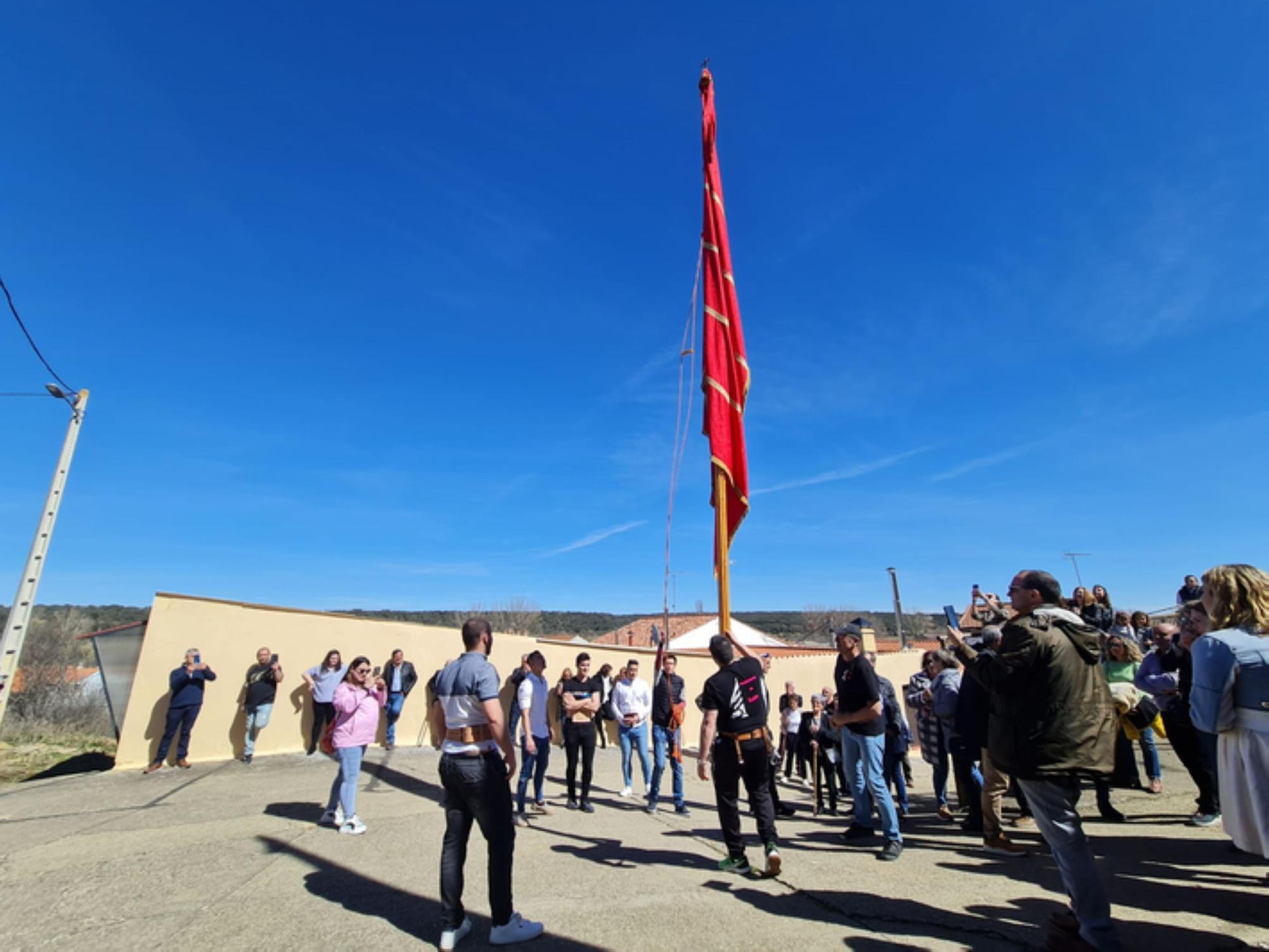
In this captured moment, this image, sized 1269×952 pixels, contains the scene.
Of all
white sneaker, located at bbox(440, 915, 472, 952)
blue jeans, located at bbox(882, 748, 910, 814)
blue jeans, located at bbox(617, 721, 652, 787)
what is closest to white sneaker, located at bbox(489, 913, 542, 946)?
white sneaker, located at bbox(440, 915, 472, 952)

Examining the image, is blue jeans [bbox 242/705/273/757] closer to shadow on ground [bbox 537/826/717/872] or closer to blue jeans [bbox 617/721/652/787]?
blue jeans [bbox 617/721/652/787]

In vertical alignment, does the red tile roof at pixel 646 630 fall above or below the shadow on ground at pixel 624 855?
above

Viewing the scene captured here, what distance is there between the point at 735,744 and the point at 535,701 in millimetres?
3056

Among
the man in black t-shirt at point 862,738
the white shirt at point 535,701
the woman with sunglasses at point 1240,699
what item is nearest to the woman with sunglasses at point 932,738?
the man in black t-shirt at point 862,738

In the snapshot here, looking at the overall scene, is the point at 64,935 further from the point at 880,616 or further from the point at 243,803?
the point at 880,616

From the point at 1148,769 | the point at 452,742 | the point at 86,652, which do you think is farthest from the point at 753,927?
the point at 86,652

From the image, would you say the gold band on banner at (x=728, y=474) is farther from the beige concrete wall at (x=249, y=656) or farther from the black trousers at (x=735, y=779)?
the beige concrete wall at (x=249, y=656)

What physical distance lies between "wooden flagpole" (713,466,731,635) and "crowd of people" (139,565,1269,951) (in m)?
0.42

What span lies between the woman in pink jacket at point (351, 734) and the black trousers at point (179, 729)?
490cm

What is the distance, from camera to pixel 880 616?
91.7 metres

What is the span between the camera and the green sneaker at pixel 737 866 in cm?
455

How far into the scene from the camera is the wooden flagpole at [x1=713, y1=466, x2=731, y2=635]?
5.69 meters

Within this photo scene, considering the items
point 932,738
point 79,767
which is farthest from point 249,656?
point 932,738

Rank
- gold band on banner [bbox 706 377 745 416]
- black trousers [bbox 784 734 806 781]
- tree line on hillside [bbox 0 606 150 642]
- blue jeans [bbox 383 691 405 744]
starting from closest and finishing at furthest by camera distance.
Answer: gold band on banner [bbox 706 377 745 416] < black trousers [bbox 784 734 806 781] < blue jeans [bbox 383 691 405 744] < tree line on hillside [bbox 0 606 150 642]
